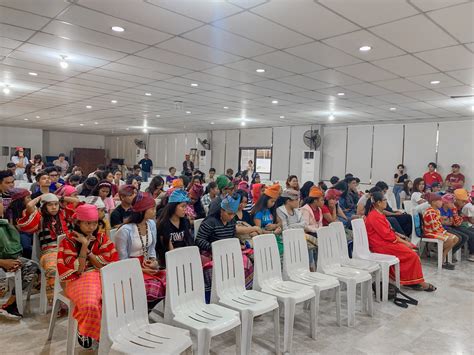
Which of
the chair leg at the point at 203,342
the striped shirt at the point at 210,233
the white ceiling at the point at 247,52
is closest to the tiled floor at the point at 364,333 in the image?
the chair leg at the point at 203,342

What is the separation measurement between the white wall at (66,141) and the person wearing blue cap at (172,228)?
18036mm

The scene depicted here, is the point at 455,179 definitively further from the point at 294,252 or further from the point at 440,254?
the point at 294,252

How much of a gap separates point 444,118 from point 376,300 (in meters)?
6.96

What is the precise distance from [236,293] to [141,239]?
0.87 m

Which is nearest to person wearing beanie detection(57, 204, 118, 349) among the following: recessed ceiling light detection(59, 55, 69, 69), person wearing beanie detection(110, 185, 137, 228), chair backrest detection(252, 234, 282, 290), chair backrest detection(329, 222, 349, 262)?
person wearing beanie detection(110, 185, 137, 228)

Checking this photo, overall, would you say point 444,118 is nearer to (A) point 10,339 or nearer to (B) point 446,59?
(B) point 446,59

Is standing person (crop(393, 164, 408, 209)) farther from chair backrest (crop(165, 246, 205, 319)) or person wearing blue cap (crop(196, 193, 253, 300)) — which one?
chair backrest (crop(165, 246, 205, 319))

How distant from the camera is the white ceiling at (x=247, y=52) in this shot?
3129 mm

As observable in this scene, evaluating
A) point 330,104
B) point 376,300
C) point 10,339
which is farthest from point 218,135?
point 10,339

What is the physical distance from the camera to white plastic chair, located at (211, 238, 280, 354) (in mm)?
2535

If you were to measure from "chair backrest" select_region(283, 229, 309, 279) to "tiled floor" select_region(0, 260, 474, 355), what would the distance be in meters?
0.50

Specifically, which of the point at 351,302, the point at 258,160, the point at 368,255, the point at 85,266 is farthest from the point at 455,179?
the point at 85,266

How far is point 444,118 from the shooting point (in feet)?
29.8

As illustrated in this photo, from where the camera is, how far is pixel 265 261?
10.2 feet
